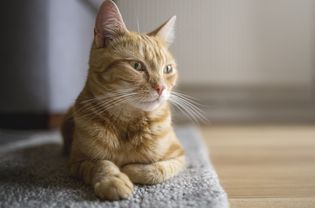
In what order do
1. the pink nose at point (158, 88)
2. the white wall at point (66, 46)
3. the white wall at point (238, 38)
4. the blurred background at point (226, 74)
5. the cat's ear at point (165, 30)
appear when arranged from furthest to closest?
the white wall at point (238, 38) < the white wall at point (66, 46) < the blurred background at point (226, 74) < the cat's ear at point (165, 30) < the pink nose at point (158, 88)

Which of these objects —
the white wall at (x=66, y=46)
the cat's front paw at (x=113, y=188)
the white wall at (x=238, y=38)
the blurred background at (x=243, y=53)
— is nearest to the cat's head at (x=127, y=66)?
the cat's front paw at (x=113, y=188)

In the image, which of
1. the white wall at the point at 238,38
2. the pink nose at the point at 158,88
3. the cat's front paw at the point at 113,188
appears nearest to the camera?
the cat's front paw at the point at 113,188

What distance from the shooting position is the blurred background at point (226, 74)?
55.3 inches

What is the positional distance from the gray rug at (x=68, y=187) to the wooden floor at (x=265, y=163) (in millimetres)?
75

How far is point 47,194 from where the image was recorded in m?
0.99

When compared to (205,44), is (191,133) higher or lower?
lower

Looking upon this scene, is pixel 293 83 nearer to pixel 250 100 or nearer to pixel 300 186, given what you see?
pixel 250 100

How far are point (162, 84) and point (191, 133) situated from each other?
0.91m

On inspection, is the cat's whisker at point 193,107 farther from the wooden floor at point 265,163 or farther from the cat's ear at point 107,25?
the cat's ear at point 107,25

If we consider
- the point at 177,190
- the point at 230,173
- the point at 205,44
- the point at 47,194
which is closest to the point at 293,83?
the point at 205,44

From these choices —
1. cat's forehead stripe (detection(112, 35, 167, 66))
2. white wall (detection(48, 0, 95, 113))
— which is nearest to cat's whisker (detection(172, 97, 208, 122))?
cat's forehead stripe (detection(112, 35, 167, 66))

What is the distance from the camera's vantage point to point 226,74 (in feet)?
8.26

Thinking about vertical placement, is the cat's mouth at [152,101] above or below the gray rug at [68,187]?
above

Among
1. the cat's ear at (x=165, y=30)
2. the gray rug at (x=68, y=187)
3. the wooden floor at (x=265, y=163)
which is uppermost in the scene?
the cat's ear at (x=165, y=30)
